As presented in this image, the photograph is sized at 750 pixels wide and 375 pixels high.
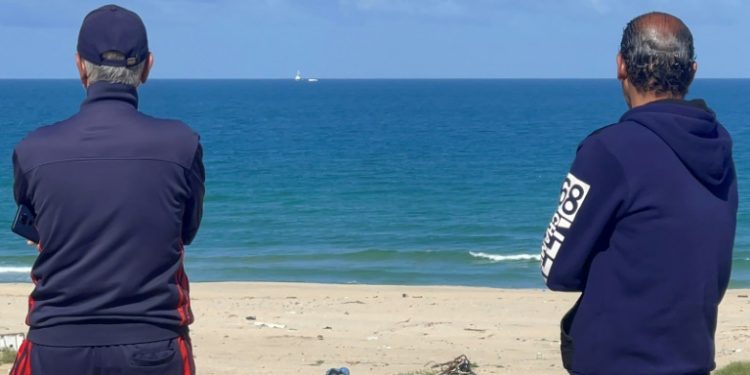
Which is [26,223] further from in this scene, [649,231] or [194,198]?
[649,231]

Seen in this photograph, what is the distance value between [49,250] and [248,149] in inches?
2170

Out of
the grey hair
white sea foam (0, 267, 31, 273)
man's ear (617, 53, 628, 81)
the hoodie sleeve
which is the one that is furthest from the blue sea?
the grey hair

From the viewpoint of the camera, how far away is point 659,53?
10.5 ft

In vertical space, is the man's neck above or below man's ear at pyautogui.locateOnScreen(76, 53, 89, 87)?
above

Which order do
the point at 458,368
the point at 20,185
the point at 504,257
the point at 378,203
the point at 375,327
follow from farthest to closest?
1. the point at 378,203
2. the point at 504,257
3. the point at 375,327
4. the point at 458,368
5. the point at 20,185

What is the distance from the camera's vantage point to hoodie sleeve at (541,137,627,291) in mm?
3086

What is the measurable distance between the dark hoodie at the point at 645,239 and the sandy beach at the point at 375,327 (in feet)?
20.1

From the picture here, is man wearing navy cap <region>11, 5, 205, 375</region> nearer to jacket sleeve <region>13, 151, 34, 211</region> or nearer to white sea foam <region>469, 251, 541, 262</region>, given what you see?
jacket sleeve <region>13, 151, 34, 211</region>

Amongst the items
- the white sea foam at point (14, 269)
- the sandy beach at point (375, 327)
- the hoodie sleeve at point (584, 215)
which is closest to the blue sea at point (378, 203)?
the white sea foam at point (14, 269)

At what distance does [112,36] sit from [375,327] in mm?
10758

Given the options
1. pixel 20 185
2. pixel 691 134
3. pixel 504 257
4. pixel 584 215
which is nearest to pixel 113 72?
pixel 20 185

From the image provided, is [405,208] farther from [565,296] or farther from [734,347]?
[734,347]

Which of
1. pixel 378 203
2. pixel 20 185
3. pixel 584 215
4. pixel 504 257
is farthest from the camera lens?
pixel 378 203

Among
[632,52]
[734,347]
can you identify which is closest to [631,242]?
[632,52]
